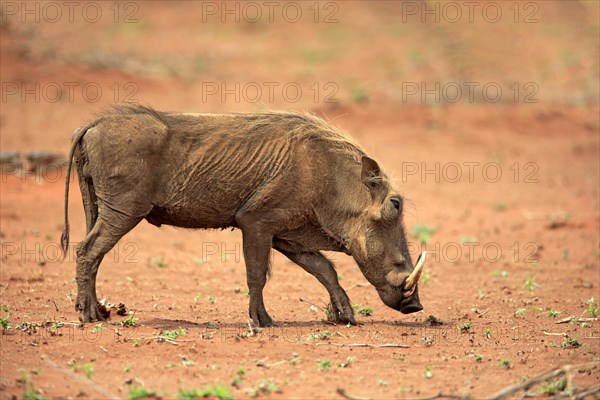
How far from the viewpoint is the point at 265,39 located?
29.4 m

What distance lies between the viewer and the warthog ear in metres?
7.90

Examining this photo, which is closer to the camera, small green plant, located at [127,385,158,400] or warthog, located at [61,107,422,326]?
small green plant, located at [127,385,158,400]

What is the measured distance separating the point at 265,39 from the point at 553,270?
19684 millimetres

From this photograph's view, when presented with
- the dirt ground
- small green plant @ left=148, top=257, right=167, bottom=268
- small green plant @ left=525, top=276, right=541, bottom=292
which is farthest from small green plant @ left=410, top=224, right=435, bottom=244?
small green plant @ left=148, top=257, right=167, bottom=268

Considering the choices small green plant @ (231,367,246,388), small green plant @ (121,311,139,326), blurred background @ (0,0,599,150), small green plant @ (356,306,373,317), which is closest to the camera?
small green plant @ (231,367,246,388)

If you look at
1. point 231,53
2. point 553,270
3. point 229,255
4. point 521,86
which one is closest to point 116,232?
point 229,255

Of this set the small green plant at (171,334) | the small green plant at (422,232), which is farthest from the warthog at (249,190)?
the small green plant at (422,232)

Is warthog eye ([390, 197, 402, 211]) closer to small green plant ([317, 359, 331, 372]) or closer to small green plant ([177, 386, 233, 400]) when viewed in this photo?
small green plant ([317, 359, 331, 372])

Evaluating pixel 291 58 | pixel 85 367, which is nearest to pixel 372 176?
pixel 85 367

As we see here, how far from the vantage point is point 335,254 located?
481 inches

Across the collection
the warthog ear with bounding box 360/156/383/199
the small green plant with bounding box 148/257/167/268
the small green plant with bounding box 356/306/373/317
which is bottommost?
the small green plant with bounding box 148/257/167/268

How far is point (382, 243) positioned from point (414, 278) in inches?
17.6

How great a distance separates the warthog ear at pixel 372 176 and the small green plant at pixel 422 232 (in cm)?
473

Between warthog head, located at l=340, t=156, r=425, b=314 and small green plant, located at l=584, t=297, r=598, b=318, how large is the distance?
6.01 feet
